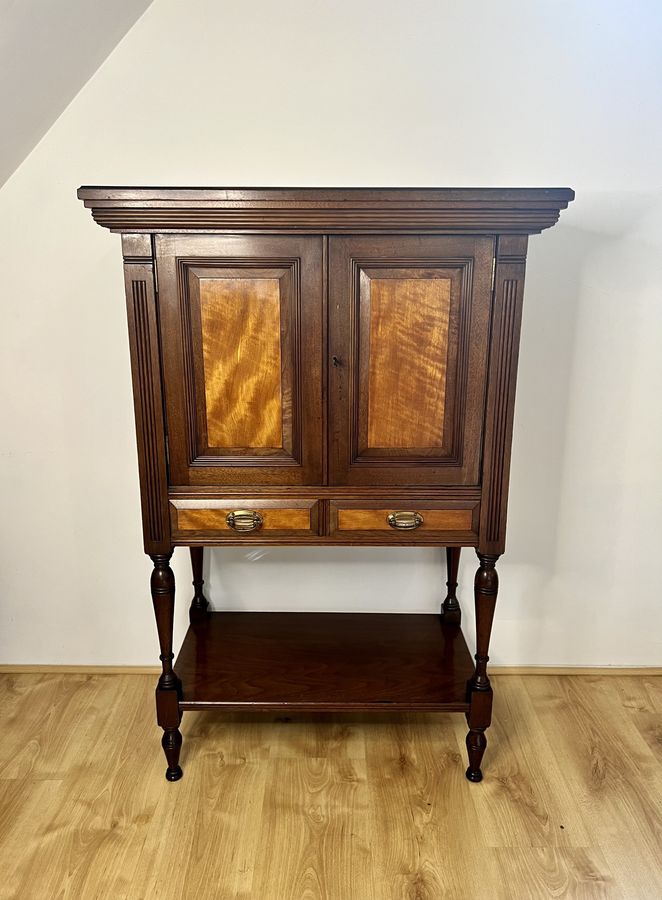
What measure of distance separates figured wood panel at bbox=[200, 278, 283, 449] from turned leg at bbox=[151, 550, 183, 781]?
37cm

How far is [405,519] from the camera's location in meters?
1.60

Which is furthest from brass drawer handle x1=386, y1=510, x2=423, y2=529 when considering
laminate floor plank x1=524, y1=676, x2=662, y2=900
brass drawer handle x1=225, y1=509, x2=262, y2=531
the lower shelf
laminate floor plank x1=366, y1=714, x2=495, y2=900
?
laminate floor plank x1=524, y1=676, x2=662, y2=900

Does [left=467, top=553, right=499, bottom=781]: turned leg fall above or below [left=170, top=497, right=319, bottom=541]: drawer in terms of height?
below

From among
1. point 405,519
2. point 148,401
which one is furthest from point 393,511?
point 148,401

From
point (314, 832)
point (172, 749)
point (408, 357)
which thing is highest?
point (408, 357)

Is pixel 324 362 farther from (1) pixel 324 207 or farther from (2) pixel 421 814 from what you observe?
(2) pixel 421 814

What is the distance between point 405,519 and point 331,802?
77 cm

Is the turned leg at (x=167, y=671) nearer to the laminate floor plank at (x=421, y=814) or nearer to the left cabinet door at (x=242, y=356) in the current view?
the left cabinet door at (x=242, y=356)

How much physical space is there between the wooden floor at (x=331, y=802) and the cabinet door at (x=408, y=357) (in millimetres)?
843

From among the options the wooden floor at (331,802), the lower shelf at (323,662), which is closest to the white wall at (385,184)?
the lower shelf at (323,662)

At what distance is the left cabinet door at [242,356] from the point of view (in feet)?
4.78

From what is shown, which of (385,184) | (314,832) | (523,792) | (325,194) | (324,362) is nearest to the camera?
(325,194)

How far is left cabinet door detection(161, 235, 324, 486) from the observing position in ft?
4.78

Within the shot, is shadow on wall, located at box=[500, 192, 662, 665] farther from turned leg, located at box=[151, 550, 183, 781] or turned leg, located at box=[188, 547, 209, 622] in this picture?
turned leg, located at box=[151, 550, 183, 781]
